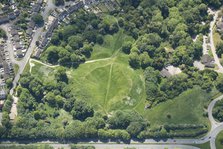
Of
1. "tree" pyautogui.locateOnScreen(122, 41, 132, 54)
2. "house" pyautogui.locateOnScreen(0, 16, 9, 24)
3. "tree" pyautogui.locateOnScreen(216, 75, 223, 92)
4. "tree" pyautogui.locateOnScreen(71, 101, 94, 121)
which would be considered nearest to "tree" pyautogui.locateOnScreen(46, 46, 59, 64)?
"tree" pyautogui.locateOnScreen(71, 101, 94, 121)

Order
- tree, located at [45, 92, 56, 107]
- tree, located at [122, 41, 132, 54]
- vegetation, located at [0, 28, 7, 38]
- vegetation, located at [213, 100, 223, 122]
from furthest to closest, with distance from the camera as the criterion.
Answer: vegetation, located at [0, 28, 7, 38], tree, located at [122, 41, 132, 54], tree, located at [45, 92, 56, 107], vegetation, located at [213, 100, 223, 122]

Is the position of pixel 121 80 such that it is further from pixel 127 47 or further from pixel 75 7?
pixel 75 7

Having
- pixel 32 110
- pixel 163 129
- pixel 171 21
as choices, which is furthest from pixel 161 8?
pixel 32 110

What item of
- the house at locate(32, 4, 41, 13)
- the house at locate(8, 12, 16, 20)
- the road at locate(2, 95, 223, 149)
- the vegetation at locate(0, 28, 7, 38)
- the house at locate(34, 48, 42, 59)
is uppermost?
the house at locate(32, 4, 41, 13)

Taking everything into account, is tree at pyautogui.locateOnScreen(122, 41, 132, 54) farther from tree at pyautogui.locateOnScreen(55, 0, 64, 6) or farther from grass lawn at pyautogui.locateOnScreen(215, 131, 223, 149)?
grass lawn at pyautogui.locateOnScreen(215, 131, 223, 149)

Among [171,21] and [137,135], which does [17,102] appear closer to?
[137,135]

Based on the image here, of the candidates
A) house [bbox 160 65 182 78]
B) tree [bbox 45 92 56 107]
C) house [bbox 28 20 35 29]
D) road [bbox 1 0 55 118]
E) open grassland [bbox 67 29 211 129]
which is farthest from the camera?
house [bbox 28 20 35 29]
